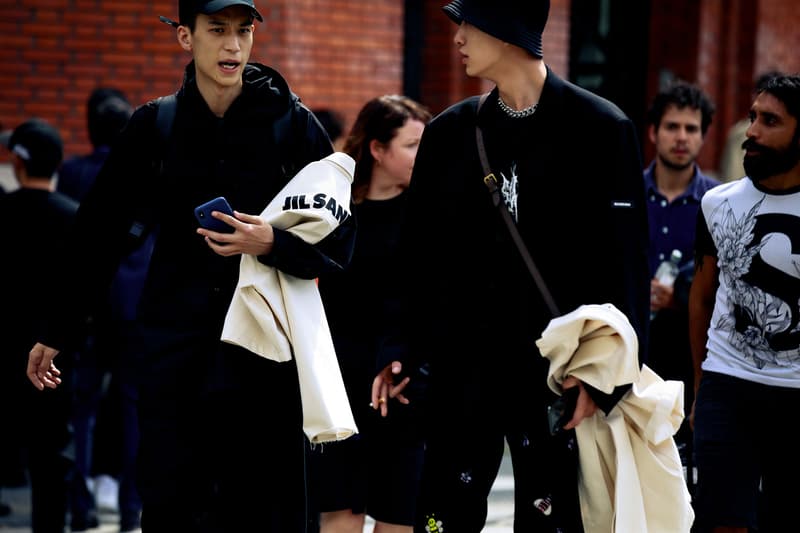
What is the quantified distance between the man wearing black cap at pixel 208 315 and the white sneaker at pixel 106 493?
368 cm

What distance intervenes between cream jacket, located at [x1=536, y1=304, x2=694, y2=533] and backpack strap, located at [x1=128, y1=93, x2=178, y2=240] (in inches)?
53.9

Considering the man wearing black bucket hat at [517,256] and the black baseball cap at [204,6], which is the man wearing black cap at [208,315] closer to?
the black baseball cap at [204,6]

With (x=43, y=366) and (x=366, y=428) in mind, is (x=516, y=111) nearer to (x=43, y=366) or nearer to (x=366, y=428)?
(x=366, y=428)

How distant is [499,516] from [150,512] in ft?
11.6

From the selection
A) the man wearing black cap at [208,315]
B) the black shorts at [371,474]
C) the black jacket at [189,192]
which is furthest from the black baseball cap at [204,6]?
the black shorts at [371,474]

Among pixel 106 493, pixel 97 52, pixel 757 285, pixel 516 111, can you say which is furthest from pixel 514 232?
pixel 97 52

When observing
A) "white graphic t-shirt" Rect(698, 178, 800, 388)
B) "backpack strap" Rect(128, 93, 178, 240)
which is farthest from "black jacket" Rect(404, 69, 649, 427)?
"white graphic t-shirt" Rect(698, 178, 800, 388)

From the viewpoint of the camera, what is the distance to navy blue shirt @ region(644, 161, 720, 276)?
6.18 metres

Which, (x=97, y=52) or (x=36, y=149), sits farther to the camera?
(x=97, y=52)

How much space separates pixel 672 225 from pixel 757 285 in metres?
1.54

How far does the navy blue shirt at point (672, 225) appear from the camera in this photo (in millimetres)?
6180

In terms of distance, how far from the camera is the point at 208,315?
4.25 m

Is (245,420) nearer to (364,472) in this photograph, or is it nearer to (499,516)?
(364,472)

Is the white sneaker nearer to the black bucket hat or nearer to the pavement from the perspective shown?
the pavement
